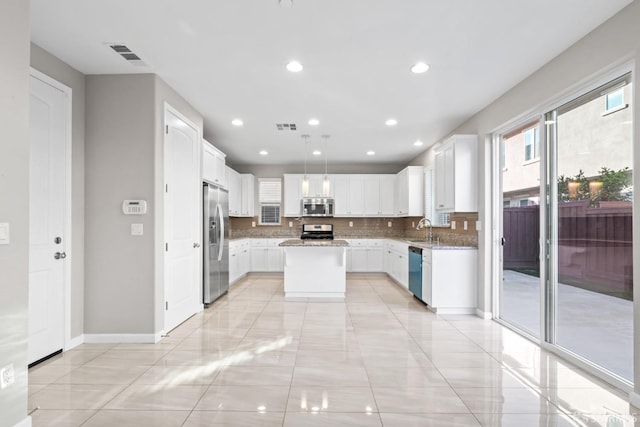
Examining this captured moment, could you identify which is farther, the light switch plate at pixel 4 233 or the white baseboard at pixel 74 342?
the white baseboard at pixel 74 342

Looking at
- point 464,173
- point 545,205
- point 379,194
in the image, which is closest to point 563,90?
point 545,205

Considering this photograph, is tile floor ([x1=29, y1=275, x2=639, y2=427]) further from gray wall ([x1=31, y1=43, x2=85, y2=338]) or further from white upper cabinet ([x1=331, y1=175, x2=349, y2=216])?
white upper cabinet ([x1=331, y1=175, x2=349, y2=216])

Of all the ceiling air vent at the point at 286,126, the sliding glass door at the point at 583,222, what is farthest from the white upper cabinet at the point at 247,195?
the sliding glass door at the point at 583,222

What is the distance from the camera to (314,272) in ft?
18.7

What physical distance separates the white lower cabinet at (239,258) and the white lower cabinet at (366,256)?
2.27 meters

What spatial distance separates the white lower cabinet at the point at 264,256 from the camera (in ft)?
26.4

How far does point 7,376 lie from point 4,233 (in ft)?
2.52

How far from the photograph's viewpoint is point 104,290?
3.55 metres

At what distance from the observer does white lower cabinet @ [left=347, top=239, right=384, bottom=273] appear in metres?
8.03

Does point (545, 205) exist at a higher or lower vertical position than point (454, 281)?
higher

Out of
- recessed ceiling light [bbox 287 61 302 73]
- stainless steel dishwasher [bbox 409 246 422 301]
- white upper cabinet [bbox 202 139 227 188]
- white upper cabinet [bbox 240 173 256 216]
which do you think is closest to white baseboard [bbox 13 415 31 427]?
recessed ceiling light [bbox 287 61 302 73]

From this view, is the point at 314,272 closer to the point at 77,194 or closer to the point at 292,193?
the point at 292,193

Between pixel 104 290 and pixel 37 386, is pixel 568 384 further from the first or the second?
pixel 104 290

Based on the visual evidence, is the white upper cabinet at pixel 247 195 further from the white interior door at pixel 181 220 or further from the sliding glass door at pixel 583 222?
the sliding glass door at pixel 583 222
